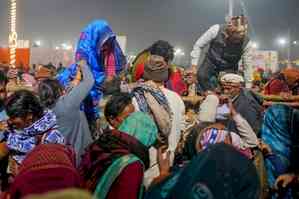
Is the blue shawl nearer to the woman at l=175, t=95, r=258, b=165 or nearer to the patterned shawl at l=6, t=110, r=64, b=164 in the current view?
the woman at l=175, t=95, r=258, b=165

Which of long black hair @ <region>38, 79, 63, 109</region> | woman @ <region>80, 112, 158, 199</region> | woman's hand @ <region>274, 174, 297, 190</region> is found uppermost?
long black hair @ <region>38, 79, 63, 109</region>

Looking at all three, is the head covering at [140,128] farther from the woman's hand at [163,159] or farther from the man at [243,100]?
the man at [243,100]

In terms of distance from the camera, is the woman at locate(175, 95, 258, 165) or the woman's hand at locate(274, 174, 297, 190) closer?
the woman at locate(175, 95, 258, 165)

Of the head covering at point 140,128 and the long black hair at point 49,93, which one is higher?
the long black hair at point 49,93

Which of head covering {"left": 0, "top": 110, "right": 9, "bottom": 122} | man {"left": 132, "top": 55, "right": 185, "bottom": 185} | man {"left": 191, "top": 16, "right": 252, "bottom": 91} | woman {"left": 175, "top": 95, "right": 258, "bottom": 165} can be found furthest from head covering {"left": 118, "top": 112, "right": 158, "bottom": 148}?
man {"left": 191, "top": 16, "right": 252, "bottom": 91}

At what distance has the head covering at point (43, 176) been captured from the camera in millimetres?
2418

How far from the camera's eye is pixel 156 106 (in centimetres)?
449

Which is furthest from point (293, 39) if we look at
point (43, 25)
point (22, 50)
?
point (22, 50)

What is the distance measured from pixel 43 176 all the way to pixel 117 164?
2.46 feet

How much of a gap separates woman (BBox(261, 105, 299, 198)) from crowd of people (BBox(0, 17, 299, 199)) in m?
0.01

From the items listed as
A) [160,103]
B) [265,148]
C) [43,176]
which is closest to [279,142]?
[265,148]

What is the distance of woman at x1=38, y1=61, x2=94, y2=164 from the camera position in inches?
172

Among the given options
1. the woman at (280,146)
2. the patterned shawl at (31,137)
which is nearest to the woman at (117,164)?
the patterned shawl at (31,137)

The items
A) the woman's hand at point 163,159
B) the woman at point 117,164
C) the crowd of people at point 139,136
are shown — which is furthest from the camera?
the woman's hand at point 163,159
